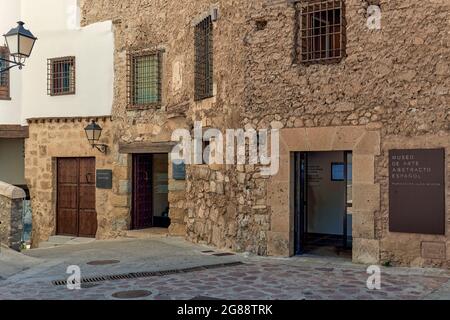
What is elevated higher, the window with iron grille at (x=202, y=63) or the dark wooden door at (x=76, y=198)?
the window with iron grille at (x=202, y=63)

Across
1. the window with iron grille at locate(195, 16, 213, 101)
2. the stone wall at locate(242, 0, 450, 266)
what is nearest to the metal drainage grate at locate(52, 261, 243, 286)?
the stone wall at locate(242, 0, 450, 266)

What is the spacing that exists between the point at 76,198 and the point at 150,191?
6.03 ft

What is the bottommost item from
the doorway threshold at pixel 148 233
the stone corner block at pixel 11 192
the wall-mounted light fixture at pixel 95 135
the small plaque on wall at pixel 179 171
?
the doorway threshold at pixel 148 233

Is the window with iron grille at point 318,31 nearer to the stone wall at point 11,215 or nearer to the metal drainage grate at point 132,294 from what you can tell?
the metal drainage grate at point 132,294

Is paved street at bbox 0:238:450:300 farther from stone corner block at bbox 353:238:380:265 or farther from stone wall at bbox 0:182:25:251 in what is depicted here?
stone wall at bbox 0:182:25:251

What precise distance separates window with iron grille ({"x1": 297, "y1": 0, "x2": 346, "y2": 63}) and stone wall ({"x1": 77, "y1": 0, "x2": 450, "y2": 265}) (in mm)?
145

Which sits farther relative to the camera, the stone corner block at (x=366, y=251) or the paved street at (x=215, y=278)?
the stone corner block at (x=366, y=251)

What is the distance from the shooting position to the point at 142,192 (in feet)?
40.8

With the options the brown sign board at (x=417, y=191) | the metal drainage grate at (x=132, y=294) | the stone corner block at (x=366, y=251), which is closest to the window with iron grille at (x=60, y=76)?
the metal drainage grate at (x=132, y=294)

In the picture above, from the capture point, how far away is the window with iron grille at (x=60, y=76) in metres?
12.7

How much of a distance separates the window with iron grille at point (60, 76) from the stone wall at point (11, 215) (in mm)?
4905

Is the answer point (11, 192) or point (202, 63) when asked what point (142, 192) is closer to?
point (202, 63)

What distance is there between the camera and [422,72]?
7215 mm
